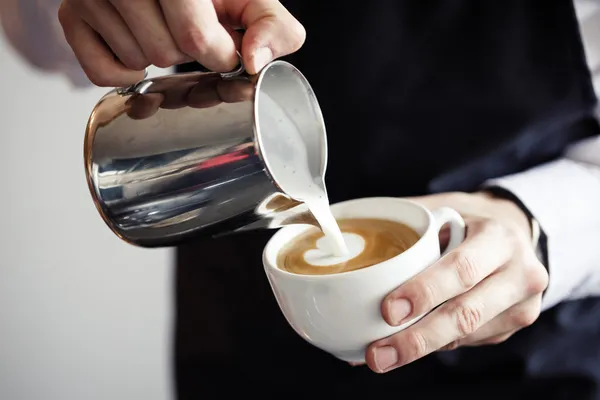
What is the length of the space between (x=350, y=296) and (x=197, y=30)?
25cm

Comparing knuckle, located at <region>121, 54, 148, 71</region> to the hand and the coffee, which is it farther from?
the coffee

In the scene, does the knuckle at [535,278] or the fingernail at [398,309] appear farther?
the knuckle at [535,278]

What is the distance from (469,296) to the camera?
0.60 metres

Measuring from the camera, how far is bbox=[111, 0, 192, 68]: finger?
487 mm

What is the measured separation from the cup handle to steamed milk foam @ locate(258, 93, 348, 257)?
108mm

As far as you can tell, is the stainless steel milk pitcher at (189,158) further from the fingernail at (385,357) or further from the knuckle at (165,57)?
the fingernail at (385,357)

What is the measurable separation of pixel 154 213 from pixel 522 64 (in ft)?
1.86

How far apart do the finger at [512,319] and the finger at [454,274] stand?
72 millimetres

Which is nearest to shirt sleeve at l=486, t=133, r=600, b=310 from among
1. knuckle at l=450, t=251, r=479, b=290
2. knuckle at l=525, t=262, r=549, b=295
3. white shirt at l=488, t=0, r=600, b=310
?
white shirt at l=488, t=0, r=600, b=310

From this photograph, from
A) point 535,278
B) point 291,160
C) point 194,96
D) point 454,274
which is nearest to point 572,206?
point 535,278

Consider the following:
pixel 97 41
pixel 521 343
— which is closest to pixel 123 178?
pixel 97 41

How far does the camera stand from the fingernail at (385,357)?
1.86 ft

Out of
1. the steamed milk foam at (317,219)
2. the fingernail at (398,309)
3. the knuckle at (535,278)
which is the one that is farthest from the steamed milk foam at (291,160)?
the knuckle at (535,278)

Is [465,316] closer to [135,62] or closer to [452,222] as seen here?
[452,222]
